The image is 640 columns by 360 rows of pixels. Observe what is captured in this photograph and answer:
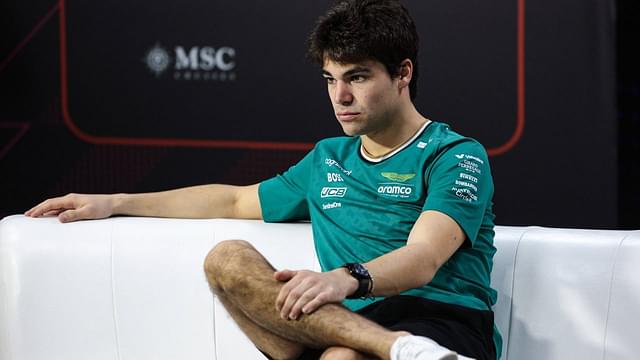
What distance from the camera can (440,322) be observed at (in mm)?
2689

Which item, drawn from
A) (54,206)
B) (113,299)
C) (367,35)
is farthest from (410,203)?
(54,206)

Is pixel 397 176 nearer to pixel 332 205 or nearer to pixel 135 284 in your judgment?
pixel 332 205

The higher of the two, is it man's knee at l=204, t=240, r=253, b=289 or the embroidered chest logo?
the embroidered chest logo

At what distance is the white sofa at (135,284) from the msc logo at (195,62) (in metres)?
0.91

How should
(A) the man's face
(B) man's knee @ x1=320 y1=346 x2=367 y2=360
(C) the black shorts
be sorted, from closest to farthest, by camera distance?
(B) man's knee @ x1=320 y1=346 x2=367 y2=360 → (C) the black shorts → (A) the man's face

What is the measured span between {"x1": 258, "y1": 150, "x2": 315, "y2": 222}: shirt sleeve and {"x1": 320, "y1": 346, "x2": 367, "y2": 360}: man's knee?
700 mm

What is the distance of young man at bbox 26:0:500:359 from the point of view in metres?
2.51

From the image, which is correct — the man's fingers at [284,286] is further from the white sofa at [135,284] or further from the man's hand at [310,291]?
the white sofa at [135,284]

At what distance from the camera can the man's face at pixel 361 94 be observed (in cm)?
283

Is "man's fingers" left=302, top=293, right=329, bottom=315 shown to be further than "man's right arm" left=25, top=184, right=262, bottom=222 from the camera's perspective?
No

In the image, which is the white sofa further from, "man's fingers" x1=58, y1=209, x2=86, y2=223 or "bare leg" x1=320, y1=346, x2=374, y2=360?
"bare leg" x1=320, y1=346, x2=374, y2=360

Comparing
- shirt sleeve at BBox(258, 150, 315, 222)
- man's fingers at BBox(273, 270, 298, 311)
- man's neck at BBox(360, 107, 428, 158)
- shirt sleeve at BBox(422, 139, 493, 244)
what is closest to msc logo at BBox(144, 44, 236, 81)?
shirt sleeve at BBox(258, 150, 315, 222)

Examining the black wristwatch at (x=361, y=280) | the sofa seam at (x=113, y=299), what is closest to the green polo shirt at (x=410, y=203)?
the black wristwatch at (x=361, y=280)

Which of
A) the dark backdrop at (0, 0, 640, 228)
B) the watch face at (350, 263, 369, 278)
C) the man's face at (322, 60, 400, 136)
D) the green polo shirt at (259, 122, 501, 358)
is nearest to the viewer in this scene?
the watch face at (350, 263, 369, 278)
